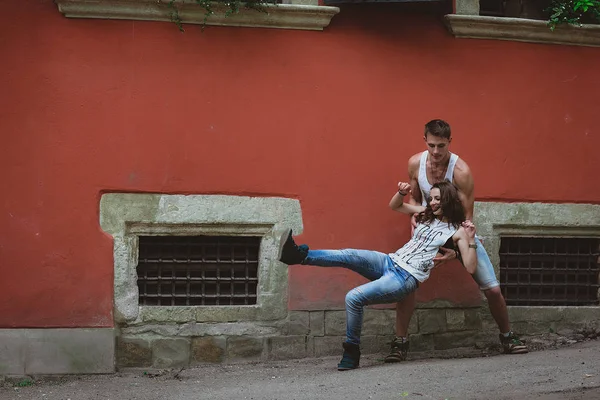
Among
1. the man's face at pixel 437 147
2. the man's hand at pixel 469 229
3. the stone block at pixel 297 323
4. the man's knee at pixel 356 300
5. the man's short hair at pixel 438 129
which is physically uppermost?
the man's short hair at pixel 438 129

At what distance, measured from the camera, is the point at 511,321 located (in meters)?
6.43

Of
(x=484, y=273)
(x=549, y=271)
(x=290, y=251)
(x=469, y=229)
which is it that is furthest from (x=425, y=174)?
(x=549, y=271)

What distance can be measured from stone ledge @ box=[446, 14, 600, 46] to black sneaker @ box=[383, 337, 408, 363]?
2.28 metres

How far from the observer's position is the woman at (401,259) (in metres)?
5.55

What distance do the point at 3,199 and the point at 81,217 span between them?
1.73 feet

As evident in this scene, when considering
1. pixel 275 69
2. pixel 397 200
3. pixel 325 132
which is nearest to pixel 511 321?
pixel 397 200

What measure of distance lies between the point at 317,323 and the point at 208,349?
0.80 m

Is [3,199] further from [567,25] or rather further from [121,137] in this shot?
[567,25]

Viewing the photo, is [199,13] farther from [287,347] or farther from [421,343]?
[421,343]

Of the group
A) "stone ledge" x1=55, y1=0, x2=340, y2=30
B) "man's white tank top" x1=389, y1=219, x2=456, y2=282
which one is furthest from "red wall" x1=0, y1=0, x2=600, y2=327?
"man's white tank top" x1=389, y1=219, x2=456, y2=282

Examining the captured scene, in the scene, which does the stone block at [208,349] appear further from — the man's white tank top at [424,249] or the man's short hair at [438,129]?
the man's short hair at [438,129]

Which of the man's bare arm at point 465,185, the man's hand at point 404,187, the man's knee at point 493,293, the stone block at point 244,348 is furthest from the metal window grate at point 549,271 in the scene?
the stone block at point 244,348

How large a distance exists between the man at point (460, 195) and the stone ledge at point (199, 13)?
3.74 ft

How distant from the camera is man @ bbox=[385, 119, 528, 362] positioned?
18.7 ft
